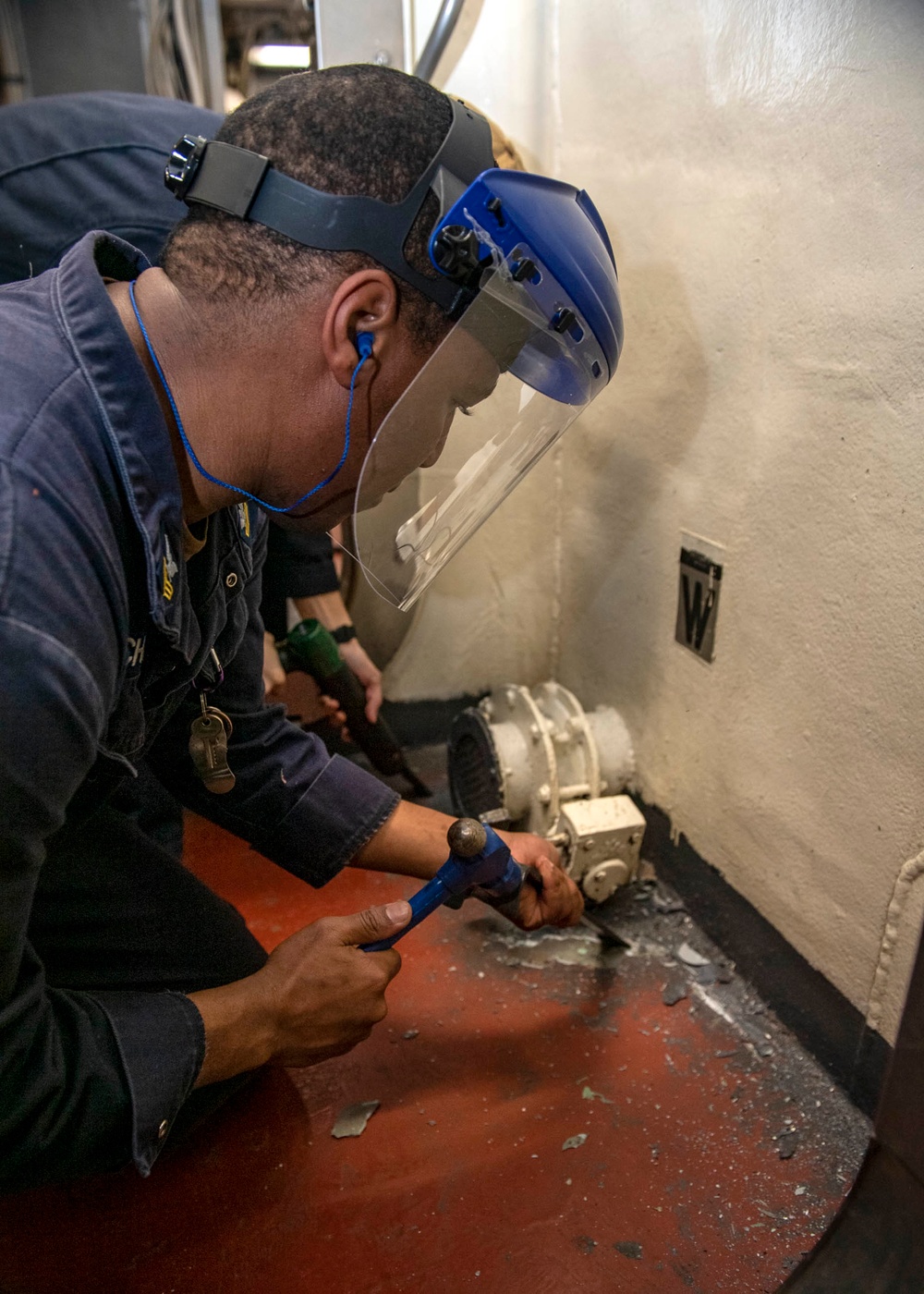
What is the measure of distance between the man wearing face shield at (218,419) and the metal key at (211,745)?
15 cm

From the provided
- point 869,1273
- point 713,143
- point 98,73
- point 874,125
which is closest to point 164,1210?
point 869,1273

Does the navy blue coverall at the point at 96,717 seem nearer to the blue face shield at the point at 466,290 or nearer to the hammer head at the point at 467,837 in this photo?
the blue face shield at the point at 466,290

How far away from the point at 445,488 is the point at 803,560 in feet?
2.05

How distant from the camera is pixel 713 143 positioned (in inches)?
57.4

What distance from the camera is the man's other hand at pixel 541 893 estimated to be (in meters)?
1.35

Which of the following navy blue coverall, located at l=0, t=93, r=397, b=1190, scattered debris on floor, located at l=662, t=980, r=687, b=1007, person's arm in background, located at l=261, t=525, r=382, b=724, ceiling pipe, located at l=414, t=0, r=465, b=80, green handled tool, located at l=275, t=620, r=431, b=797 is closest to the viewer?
navy blue coverall, located at l=0, t=93, r=397, b=1190

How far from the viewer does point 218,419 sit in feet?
2.96

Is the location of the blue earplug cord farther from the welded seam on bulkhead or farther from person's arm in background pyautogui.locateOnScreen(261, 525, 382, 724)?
person's arm in background pyautogui.locateOnScreen(261, 525, 382, 724)

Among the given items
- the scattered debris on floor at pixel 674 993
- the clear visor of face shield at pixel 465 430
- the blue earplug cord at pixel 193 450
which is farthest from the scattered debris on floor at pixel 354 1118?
the blue earplug cord at pixel 193 450

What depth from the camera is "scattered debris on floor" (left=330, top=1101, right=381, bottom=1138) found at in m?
1.35

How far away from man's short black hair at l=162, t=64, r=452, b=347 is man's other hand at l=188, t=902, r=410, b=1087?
A: 0.73 m

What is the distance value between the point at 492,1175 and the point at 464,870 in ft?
1.60

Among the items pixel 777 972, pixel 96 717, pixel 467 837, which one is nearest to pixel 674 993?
pixel 777 972

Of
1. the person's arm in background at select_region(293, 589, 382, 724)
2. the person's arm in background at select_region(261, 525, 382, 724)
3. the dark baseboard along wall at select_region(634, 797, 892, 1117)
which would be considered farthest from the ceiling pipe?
the dark baseboard along wall at select_region(634, 797, 892, 1117)
